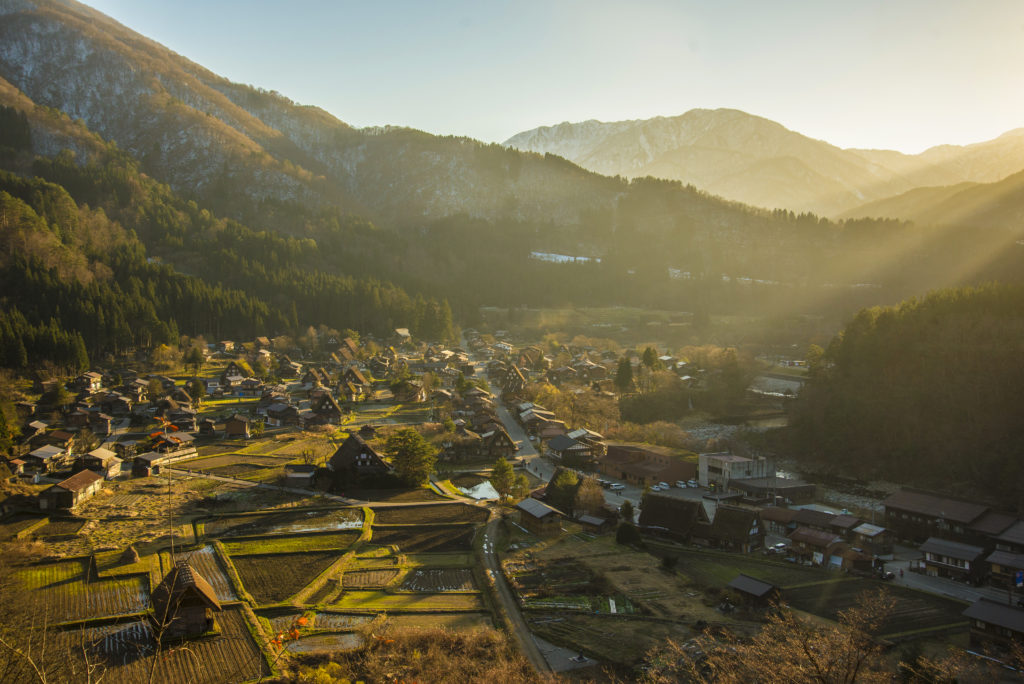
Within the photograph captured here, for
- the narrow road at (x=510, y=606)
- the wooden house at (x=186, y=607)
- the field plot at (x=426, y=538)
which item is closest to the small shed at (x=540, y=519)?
the narrow road at (x=510, y=606)

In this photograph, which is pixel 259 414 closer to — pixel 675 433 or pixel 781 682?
pixel 675 433

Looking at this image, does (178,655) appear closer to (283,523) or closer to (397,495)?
(283,523)

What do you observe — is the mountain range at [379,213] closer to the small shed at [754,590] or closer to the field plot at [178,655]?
the field plot at [178,655]

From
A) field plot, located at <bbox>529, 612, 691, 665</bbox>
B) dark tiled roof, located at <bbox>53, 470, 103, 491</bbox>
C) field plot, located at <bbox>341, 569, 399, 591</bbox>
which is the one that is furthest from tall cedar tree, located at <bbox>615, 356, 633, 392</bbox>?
dark tiled roof, located at <bbox>53, 470, 103, 491</bbox>

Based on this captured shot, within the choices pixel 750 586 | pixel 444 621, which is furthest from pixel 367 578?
pixel 750 586

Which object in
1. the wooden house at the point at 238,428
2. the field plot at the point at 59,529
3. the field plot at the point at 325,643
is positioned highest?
the field plot at the point at 325,643

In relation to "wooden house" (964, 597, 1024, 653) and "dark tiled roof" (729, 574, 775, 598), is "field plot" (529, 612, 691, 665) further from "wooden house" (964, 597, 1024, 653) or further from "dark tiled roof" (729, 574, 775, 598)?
"wooden house" (964, 597, 1024, 653)
